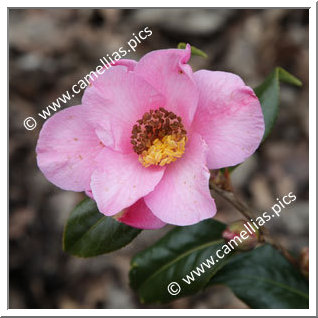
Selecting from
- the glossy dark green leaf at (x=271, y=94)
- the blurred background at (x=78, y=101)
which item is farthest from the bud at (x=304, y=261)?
the blurred background at (x=78, y=101)

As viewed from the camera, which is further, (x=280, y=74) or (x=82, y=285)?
(x=82, y=285)

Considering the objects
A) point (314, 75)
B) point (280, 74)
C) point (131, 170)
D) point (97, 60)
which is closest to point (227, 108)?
point (131, 170)

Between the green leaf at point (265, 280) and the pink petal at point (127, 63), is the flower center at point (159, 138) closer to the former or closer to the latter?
the pink petal at point (127, 63)

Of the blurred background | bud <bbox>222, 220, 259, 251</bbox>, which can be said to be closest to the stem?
bud <bbox>222, 220, 259, 251</bbox>

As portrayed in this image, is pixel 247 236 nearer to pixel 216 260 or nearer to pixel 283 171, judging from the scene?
pixel 216 260

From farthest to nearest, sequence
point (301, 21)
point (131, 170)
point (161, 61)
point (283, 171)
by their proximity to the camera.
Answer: point (301, 21) → point (283, 171) → point (131, 170) → point (161, 61)

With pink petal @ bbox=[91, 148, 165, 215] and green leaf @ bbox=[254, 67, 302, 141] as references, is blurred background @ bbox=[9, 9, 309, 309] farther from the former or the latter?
pink petal @ bbox=[91, 148, 165, 215]
